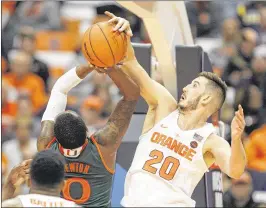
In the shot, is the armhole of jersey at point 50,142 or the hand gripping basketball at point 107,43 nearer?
the hand gripping basketball at point 107,43

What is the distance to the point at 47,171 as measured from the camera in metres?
5.53

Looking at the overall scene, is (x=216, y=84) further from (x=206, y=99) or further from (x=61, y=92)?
(x=61, y=92)

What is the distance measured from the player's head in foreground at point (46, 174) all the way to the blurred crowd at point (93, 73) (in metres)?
4.71

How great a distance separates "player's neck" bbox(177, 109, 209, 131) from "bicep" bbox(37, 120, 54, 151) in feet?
3.49

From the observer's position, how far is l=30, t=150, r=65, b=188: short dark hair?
5.53m

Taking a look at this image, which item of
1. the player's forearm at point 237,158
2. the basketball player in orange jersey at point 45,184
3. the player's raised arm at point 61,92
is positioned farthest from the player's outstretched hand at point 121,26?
the basketball player in orange jersey at point 45,184

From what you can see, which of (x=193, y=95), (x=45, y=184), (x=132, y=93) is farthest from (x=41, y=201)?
(x=193, y=95)

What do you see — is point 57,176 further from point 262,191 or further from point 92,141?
point 262,191

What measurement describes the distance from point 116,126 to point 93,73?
20.1ft

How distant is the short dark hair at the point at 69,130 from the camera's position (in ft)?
21.4

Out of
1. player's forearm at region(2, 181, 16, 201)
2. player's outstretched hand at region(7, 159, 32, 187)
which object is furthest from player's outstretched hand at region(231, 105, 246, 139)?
player's forearm at region(2, 181, 16, 201)

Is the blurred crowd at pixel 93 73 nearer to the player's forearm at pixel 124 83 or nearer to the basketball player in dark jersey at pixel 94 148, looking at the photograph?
the basketball player in dark jersey at pixel 94 148

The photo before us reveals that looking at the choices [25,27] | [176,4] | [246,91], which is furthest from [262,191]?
[25,27]

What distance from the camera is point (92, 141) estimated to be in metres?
6.82
